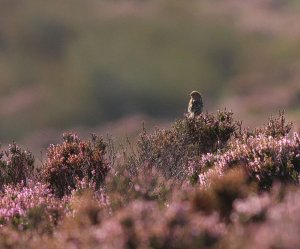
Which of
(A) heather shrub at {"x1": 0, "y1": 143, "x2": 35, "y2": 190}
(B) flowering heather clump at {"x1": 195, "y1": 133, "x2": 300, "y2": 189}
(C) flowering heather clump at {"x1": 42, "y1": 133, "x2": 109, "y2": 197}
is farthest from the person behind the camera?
(A) heather shrub at {"x1": 0, "y1": 143, "x2": 35, "y2": 190}

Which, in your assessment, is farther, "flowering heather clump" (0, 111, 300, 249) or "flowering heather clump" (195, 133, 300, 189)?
"flowering heather clump" (195, 133, 300, 189)

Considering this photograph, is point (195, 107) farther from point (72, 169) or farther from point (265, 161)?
point (265, 161)

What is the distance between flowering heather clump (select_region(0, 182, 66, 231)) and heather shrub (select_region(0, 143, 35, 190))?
1.58 metres

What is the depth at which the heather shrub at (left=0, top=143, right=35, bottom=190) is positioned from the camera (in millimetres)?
12602

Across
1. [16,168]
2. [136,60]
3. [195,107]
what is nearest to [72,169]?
[16,168]

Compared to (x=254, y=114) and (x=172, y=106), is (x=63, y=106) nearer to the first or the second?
(x=172, y=106)

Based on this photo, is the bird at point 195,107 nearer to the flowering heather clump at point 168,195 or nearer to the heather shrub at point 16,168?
the flowering heather clump at point 168,195

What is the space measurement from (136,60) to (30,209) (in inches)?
2495

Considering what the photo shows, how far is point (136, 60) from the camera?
234ft

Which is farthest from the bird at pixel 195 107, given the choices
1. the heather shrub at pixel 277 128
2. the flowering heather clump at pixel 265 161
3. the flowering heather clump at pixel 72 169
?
the flowering heather clump at pixel 265 161

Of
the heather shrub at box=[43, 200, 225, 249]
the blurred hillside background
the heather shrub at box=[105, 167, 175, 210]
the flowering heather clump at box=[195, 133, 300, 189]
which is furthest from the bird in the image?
the blurred hillside background

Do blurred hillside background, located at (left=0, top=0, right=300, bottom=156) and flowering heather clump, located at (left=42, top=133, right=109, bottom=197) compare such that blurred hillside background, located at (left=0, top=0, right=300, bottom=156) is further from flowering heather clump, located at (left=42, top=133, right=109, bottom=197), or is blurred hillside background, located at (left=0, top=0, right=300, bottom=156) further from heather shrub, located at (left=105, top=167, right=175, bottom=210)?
heather shrub, located at (left=105, top=167, right=175, bottom=210)

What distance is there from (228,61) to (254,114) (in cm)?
2073

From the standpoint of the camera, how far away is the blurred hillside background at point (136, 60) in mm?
63656
